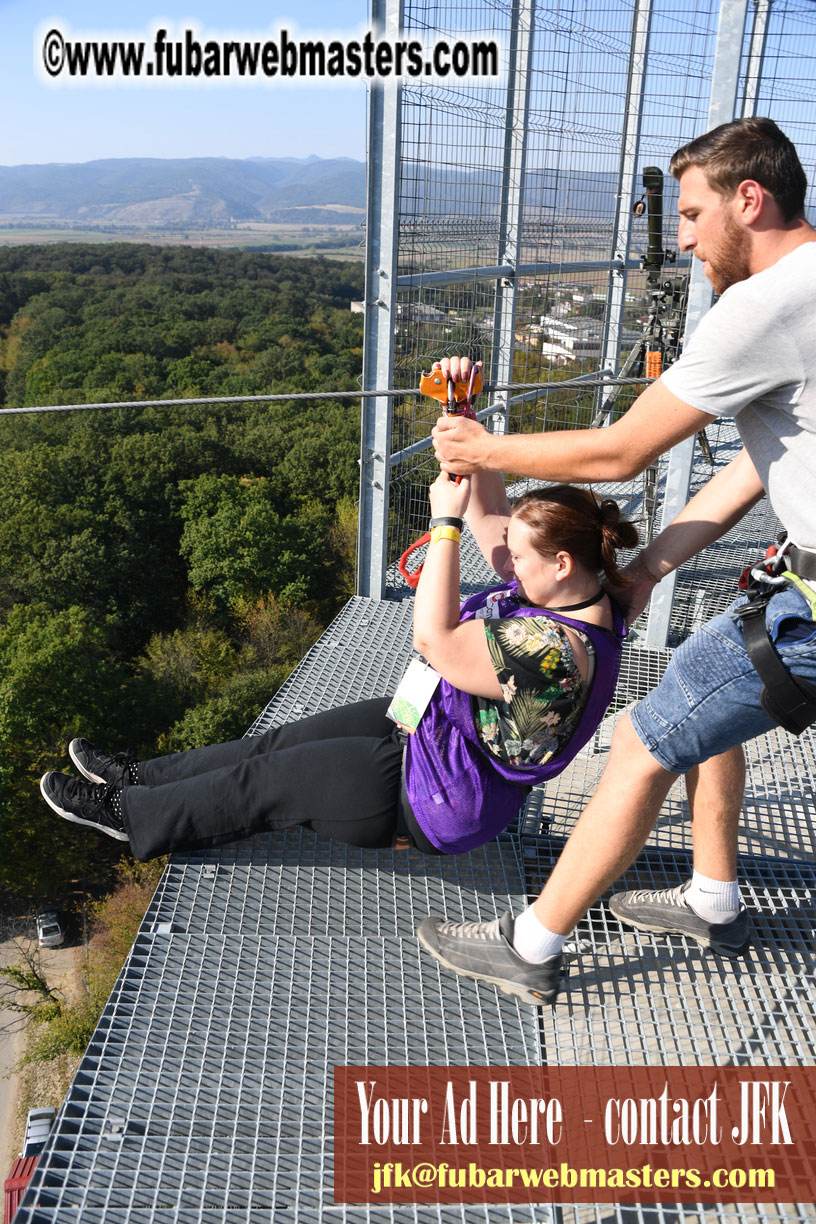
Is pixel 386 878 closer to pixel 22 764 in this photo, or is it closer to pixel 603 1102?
pixel 603 1102

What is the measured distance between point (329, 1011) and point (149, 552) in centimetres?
2807

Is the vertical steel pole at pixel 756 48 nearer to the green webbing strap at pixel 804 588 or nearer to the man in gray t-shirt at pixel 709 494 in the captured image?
the man in gray t-shirt at pixel 709 494

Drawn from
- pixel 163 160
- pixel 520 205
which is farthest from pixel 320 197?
pixel 520 205

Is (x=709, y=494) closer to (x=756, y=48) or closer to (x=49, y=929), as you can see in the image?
(x=756, y=48)

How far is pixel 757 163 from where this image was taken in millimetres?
1586

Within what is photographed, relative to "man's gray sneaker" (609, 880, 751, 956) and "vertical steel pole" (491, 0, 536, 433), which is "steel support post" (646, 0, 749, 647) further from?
"vertical steel pole" (491, 0, 536, 433)

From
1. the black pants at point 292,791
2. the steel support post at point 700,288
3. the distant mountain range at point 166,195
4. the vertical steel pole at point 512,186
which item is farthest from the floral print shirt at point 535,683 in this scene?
the distant mountain range at point 166,195

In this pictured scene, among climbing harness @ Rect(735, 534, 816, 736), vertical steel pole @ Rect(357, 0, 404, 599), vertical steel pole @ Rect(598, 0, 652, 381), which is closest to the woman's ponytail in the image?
climbing harness @ Rect(735, 534, 816, 736)

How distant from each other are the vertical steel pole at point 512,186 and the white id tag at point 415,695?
3.64 metres

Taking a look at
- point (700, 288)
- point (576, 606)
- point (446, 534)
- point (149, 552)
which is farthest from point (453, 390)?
point (149, 552)

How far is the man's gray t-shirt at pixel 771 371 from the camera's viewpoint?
4.90ft

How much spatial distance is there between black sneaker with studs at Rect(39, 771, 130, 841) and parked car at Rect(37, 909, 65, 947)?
19.5 metres

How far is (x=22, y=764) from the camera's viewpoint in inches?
714

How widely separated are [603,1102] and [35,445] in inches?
1255
